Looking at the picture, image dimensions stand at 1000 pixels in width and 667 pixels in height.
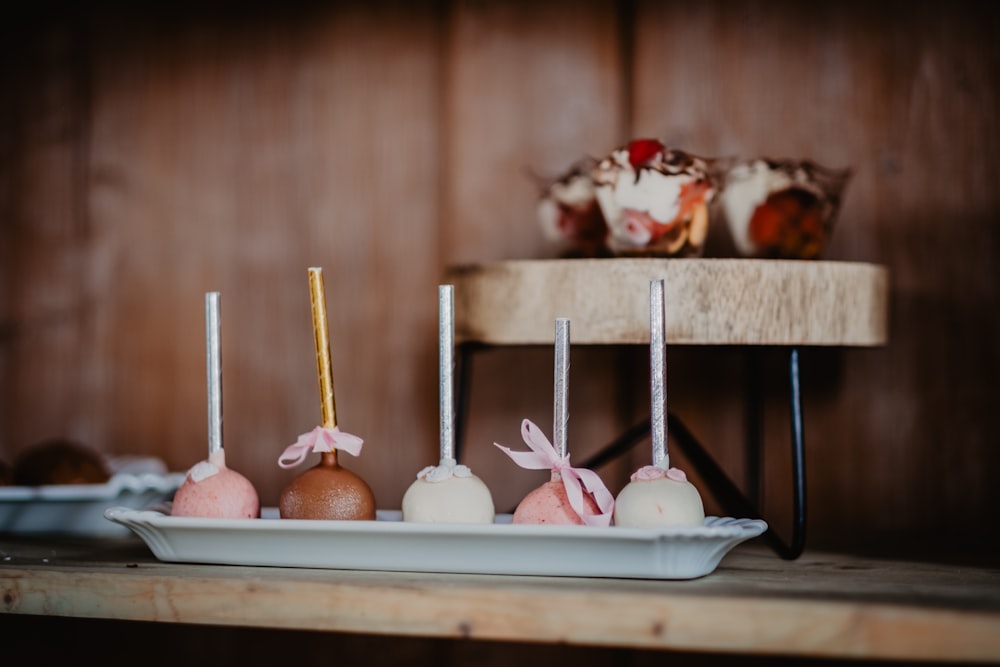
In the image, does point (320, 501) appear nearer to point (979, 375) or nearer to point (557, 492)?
point (557, 492)

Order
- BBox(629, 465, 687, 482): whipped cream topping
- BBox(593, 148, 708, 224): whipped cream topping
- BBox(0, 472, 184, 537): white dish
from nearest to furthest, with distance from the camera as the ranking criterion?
BBox(629, 465, 687, 482): whipped cream topping → BBox(593, 148, 708, 224): whipped cream topping → BBox(0, 472, 184, 537): white dish

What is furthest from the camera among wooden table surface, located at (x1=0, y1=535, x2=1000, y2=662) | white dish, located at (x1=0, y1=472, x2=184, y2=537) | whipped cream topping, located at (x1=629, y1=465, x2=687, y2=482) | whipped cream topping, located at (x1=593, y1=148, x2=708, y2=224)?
white dish, located at (x1=0, y1=472, x2=184, y2=537)

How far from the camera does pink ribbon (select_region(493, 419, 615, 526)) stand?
0.72 m

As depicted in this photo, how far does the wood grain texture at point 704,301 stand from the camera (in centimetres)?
80

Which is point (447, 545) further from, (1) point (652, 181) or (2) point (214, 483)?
(1) point (652, 181)

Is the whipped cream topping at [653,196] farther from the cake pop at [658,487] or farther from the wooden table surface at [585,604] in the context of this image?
the wooden table surface at [585,604]

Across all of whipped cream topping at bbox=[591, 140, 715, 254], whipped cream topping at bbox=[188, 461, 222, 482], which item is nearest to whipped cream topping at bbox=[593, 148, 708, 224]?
whipped cream topping at bbox=[591, 140, 715, 254]

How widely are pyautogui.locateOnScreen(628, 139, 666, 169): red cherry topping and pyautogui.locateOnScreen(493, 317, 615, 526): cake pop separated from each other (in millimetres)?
157

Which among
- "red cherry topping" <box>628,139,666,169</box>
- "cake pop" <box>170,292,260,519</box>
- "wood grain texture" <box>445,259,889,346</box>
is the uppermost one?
"red cherry topping" <box>628,139,666,169</box>

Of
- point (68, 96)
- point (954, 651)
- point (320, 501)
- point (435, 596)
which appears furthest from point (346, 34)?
point (954, 651)

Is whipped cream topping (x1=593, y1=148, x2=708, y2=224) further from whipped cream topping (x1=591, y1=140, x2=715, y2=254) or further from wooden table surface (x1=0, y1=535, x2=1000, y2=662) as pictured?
wooden table surface (x1=0, y1=535, x2=1000, y2=662)

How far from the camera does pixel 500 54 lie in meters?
1.16

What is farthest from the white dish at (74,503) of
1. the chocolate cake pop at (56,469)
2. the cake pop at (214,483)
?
the cake pop at (214,483)

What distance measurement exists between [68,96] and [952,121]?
0.95m
